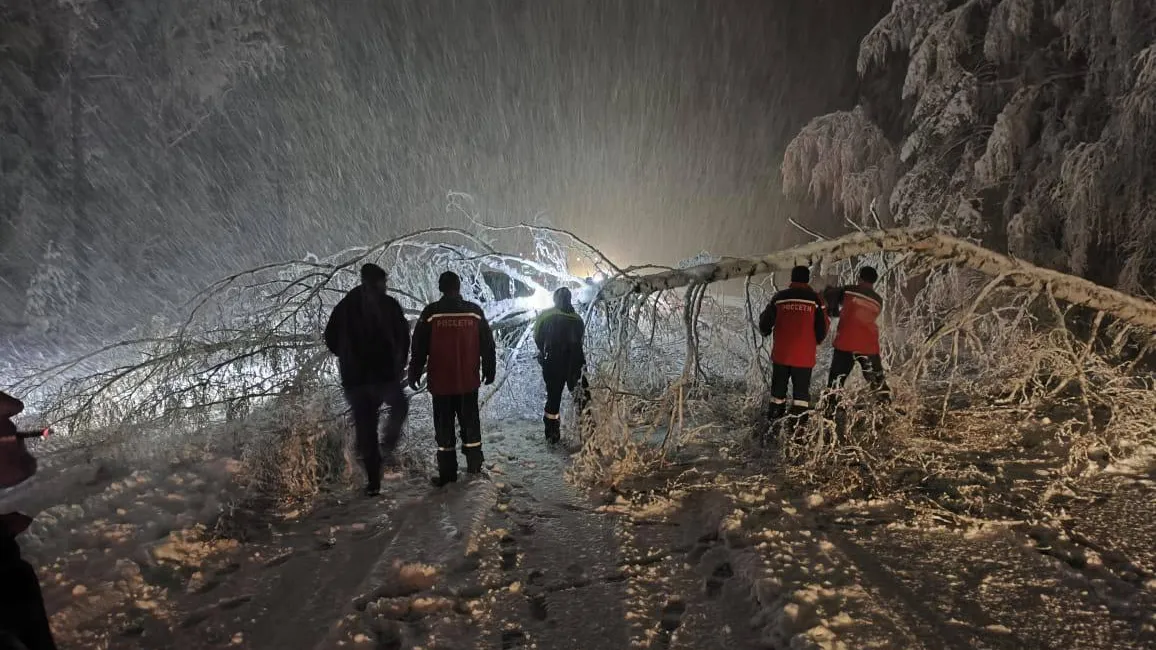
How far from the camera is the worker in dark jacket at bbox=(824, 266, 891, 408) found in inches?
211

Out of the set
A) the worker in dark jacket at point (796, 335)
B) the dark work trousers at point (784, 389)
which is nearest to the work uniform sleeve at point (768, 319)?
the worker in dark jacket at point (796, 335)

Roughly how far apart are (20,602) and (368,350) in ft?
8.37

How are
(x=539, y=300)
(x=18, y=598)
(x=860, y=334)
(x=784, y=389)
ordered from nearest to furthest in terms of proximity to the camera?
(x=18, y=598)
(x=784, y=389)
(x=860, y=334)
(x=539, y=300)

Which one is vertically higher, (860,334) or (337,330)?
(337,330)

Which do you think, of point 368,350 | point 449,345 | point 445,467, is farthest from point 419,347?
point 445,467

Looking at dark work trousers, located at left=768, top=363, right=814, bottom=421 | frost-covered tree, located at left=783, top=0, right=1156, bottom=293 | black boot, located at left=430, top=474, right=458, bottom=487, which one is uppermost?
frost-covered tree, located at left=783, top=0, right=1156, bottom=293

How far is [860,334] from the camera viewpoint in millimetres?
5379

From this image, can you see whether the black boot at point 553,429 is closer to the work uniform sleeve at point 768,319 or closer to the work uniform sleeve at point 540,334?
the work uniform sleeve at point 540,334

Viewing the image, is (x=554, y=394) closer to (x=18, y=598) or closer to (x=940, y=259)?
(x=940, y=259)

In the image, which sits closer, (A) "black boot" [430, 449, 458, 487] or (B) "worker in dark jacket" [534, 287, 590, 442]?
(A) "black boot" [430, 449, 458, 487]

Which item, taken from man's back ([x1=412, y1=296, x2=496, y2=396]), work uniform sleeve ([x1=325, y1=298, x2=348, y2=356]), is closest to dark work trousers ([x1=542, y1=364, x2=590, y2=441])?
man's back ([x1=412, y1=296, x2=496, y2=396])

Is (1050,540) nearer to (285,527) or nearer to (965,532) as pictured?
(965,532)

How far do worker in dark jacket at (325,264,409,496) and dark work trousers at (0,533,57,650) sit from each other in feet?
7.80

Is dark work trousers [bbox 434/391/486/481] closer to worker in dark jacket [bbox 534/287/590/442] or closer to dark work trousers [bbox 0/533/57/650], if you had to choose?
worker in dark jacket [bbox 534/287/590/442]
